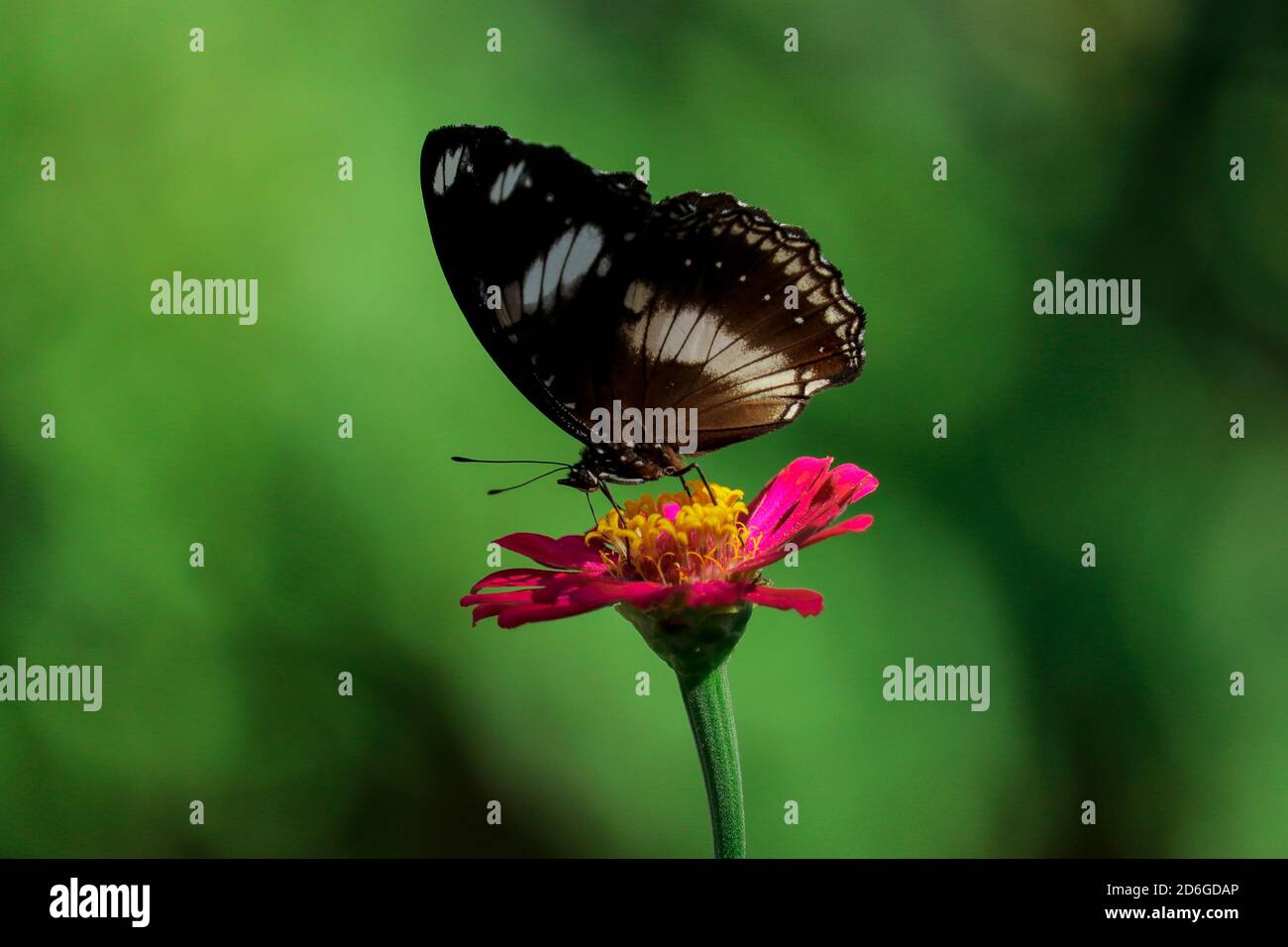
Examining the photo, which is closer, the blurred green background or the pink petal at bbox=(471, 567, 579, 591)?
the pink petal at bbox=(471, 567, 579, 591)

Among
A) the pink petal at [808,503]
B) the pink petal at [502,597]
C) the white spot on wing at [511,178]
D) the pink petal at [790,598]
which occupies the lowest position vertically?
the pink petal at [790,598]

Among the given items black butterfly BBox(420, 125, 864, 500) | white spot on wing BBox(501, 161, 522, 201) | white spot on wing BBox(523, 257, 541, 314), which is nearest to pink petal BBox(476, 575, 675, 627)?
black butterfly BBox(420, 125, 864, 500)

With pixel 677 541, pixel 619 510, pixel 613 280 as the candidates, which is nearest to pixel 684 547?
pixel 677 541

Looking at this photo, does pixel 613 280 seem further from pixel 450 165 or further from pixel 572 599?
pixel 572 599

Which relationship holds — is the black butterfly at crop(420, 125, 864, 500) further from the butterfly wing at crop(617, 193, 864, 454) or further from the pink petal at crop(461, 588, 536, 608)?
the pink petal at crop(461, 588, 536, 608)

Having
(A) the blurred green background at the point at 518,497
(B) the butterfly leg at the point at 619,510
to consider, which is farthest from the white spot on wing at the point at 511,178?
(A) the blurred green background at the point at 518,497

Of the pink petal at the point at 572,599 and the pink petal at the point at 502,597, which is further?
the pink petal at the point at 502,597

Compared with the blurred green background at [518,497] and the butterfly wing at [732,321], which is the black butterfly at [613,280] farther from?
the blurred green background at [518,497]

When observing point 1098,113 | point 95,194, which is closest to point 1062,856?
point 1098,113
